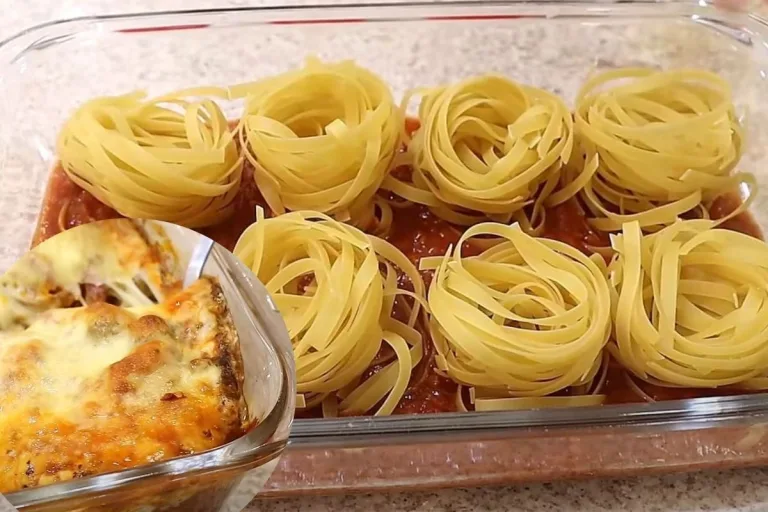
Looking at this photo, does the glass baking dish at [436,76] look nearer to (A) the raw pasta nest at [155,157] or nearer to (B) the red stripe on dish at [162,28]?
(B) the red stripe on dish at [162,28]

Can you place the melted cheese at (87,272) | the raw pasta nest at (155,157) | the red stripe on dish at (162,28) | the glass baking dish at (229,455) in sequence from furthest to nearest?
the red stripe on dish at (162,28)
the raw pasta nest at (155,157)
the melted cheese at (87,272)
the glass baking dish at (229,455)

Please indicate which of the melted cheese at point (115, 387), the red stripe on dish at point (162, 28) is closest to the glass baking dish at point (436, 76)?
the red stripe on dish at point (162, 28)

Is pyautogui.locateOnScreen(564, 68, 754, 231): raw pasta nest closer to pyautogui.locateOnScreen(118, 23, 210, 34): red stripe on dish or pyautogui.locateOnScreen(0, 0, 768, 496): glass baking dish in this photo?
pyautogui.locateOnScreen(0, 0, 768, 496): glass baking dish

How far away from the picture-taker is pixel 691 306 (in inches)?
34.5

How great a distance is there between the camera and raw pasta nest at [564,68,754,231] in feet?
3.28

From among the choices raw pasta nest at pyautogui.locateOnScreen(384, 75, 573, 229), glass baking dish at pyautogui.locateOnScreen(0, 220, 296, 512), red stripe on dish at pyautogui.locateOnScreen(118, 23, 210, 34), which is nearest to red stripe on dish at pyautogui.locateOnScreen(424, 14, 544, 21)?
raw pasta nest at pyautogui.locateOnScreen(384, 75, 573, 229)

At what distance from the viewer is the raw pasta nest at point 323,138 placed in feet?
3.14

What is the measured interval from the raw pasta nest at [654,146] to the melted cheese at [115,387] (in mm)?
534

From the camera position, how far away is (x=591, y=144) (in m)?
Answer: 1.03

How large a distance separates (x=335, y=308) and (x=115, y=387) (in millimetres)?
238

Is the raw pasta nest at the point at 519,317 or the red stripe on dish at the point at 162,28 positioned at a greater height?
the red stripe on dish at the point at 162,28

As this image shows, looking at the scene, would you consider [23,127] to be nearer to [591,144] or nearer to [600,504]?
[591,144]

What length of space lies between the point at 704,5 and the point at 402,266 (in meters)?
0.64

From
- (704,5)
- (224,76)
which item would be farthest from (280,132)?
(704,5)
